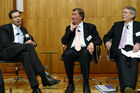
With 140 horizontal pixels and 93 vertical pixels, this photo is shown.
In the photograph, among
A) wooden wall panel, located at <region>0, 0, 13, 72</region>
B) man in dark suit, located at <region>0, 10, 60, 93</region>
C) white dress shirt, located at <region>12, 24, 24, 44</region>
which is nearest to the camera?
man in dark suit, located at <region>0, 10, 60, 93</region>

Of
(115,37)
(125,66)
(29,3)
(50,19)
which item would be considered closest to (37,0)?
(29,3)

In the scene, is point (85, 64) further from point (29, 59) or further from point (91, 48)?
point (29, 59)

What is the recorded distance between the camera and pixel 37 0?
484cm

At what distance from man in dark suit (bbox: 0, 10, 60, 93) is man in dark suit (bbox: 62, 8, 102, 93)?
352 mm

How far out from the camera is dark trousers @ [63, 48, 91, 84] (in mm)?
3184

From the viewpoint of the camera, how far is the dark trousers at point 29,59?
2.99 m

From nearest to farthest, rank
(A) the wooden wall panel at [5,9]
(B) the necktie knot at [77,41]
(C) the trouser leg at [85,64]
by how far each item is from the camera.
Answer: (C) the trouser leg at [85,64], (B) the necktie knot at [77,41], (A) the wooden wall panel at [5,9]

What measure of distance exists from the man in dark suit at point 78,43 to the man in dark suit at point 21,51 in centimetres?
35

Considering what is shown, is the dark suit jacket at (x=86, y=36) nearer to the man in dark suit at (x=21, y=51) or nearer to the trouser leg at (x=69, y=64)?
the trouser leg at (x=69, y=64)

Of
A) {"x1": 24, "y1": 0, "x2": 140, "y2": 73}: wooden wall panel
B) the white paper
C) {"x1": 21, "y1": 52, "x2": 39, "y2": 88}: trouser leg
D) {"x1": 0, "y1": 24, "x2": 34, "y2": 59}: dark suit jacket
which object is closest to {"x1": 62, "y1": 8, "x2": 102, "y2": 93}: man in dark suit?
the white paper

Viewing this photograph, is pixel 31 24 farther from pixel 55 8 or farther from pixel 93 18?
pixel 93 18

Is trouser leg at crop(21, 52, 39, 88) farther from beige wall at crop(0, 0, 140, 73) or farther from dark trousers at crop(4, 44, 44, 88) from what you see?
beige wall at crop(0, 0, 140, 73)

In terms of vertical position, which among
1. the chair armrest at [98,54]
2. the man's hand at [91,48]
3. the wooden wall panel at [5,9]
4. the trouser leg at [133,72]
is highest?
the wooden wall panel at [5,9]

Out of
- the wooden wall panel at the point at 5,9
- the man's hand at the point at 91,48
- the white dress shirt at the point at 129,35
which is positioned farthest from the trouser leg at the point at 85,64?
the wooden wall panel at the point at 5,9
